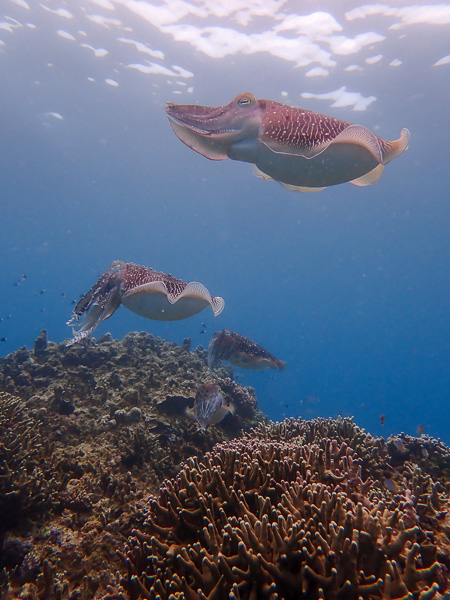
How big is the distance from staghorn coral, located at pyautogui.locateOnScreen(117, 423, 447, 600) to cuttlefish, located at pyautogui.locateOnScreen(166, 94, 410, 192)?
125 inches

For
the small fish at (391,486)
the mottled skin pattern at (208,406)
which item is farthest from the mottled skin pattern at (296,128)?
the mottled skin pattern at (208,406)

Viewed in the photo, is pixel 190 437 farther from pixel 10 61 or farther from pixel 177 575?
pixel 10 61

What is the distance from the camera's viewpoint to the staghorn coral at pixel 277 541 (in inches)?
96.3

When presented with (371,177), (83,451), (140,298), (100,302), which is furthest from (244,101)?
(83,451)

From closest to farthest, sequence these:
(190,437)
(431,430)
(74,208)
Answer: (190,437)
(431,430)
(74,208)

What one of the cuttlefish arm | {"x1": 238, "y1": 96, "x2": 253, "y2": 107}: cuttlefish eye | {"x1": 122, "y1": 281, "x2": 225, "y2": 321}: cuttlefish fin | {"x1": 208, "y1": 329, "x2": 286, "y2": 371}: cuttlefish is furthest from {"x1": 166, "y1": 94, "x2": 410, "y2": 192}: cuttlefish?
{"x1": 208, "y1": 329, "x2": 286, "y2": 371}: cuttlefish

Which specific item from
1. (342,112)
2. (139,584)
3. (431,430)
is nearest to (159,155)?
(342,112)

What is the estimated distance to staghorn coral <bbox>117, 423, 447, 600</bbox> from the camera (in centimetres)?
245

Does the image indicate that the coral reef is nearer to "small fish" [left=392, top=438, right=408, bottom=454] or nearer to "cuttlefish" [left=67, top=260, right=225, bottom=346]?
"cuttlefish" [left=67, top=260, right=225, bottom=346]

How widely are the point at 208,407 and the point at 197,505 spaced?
9.80ft

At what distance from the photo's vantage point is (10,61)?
96.1 ft

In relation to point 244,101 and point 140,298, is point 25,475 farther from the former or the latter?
point 244,101

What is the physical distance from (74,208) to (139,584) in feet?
326

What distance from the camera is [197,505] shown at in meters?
3.62
